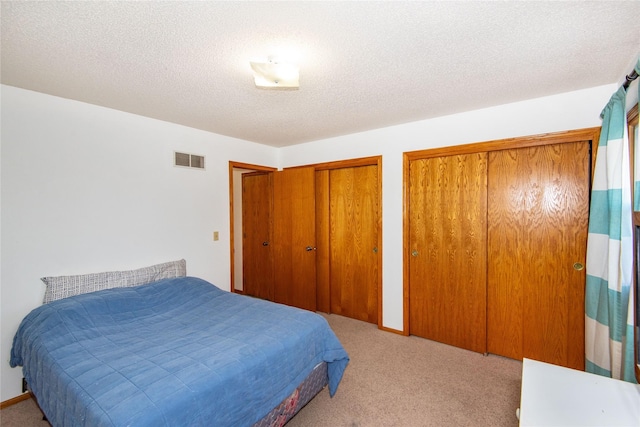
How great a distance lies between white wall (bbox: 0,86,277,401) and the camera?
2.07 m

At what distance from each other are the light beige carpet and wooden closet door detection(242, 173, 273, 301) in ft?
6.37

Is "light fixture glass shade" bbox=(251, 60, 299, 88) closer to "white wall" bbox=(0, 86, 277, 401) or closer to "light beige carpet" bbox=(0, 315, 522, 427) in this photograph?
"white wall" bbox=(0, 86, 277, 401)

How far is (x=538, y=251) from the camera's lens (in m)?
2.44


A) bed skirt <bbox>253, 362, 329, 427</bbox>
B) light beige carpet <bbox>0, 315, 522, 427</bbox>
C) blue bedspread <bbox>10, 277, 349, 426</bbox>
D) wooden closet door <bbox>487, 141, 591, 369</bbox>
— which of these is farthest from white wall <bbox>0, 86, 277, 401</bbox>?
wooden closet door <bbox>487, 141, 591, 369</bbox>

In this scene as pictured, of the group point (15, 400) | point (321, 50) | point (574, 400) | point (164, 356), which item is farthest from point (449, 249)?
point (15, 400)

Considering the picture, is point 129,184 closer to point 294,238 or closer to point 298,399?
point 294,238

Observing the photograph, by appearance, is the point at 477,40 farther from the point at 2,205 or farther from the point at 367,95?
the point at 2,205

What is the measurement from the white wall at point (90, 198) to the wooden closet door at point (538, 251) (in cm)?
303

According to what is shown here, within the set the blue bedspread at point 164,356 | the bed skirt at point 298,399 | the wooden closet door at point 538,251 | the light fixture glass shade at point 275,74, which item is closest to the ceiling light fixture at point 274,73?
the light fixture glass shade at point 275,74

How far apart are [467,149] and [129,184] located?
10.7 feet

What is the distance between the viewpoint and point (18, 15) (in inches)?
51.8

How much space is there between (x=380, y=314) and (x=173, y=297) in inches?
86.9

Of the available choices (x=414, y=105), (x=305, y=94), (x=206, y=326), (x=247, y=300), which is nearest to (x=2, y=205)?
(x=206, y=326)

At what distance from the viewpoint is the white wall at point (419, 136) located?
2256 millimetres
